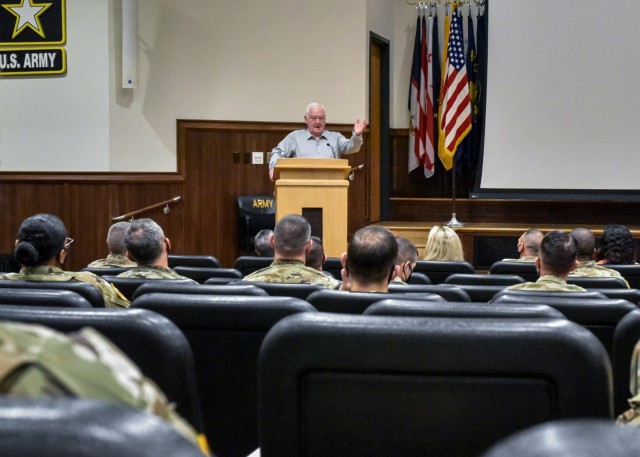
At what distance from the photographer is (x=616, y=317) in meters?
2.29

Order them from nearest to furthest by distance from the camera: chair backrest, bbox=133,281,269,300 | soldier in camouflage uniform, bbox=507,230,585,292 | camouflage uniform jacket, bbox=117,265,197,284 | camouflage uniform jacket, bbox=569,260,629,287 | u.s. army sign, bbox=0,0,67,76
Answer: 1. chair backrest, bbox=133,281,269,300
2. soldier in camouflage uniform, bbox=507,230,585,292
3. camouflage uniform jacket, bbox=117,265,197,284
4. camouflage uniform jacket, bbox=569,260,629,287
5. u.s. army sign, bbox=0,0,67,76

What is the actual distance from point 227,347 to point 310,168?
4657mm

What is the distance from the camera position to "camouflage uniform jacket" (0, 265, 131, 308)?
2.99 m

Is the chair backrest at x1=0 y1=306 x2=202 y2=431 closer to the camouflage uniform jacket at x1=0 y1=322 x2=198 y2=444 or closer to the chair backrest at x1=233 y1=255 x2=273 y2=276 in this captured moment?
the camouflage uniform jacket at x1=0 y1=322 x2=198 y2=444

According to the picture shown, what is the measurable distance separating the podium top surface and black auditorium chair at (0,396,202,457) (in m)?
5.99

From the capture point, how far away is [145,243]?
3.88 m

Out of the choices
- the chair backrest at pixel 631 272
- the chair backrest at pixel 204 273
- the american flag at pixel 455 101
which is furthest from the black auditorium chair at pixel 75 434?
the american flag at pixel 455 101

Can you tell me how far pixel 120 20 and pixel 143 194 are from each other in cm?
168

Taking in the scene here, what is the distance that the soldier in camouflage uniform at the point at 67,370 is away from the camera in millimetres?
570

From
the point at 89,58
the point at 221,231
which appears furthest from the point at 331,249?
the point at 89,58

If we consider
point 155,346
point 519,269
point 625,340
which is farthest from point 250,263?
point 155,346

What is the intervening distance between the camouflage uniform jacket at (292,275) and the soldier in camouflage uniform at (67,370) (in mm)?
2905

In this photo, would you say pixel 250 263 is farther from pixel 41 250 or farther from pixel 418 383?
pixel 418 383

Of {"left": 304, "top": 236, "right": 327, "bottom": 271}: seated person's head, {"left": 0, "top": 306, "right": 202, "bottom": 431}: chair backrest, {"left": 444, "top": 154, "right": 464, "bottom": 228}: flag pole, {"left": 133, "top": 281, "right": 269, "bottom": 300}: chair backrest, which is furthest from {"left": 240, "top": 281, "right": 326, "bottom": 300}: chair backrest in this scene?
{"left": 444, "top": 154, "right": 464, "bottom": 228}: flag pole
